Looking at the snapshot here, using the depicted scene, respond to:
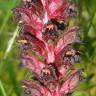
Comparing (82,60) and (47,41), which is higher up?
(47,41)

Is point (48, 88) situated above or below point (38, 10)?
below

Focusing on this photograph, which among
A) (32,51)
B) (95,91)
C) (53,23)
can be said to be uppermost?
(53,23)

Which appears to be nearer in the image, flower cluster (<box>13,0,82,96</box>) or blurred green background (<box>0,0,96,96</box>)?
flower cluster (<box>13,0,82,96</box>)

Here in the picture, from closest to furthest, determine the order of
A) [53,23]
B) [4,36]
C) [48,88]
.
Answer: [53,23] < [48,88] < [4,36]

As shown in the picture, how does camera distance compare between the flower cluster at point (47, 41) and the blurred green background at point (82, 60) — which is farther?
the blurred green background at point (82, 60)

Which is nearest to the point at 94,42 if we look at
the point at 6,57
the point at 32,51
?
the point at 6,57

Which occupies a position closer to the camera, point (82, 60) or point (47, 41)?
point (47, 41)

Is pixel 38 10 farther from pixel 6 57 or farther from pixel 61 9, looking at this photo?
pixel 6 57

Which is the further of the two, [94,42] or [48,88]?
[94,42]
